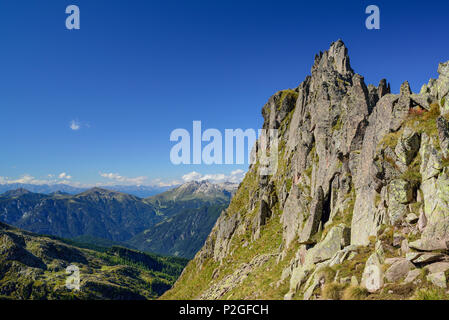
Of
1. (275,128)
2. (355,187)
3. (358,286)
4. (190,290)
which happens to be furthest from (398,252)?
(275,128)

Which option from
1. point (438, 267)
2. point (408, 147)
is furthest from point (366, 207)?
point (438, 267)

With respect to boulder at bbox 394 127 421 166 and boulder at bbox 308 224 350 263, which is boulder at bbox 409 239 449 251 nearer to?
boulder at bbox 308 224 350 263

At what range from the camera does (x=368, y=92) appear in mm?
42250

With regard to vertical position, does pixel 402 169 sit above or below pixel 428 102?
below

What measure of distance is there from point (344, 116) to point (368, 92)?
699 cm

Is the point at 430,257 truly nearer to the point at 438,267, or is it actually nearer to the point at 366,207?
the point at 438,267

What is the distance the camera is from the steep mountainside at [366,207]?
16891mm

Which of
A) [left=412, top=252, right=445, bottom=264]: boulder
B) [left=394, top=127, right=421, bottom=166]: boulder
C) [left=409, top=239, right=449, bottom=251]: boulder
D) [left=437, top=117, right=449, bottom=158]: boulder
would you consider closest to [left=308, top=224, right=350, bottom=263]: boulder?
[left=409, top=239, right=449, bottom=251]: boulder

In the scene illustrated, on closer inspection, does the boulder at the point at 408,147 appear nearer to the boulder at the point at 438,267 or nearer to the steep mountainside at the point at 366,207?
the steep mountainside at the point at 366,207

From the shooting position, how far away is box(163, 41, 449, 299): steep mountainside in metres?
16.9

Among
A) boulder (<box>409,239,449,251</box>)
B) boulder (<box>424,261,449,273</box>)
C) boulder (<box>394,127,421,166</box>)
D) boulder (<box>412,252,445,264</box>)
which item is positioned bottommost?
boulder (<box>424,261,449,273</box>)

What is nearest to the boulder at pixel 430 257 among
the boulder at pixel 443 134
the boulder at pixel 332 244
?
the boulder at pixel 332 244

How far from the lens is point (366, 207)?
27.4 meters
